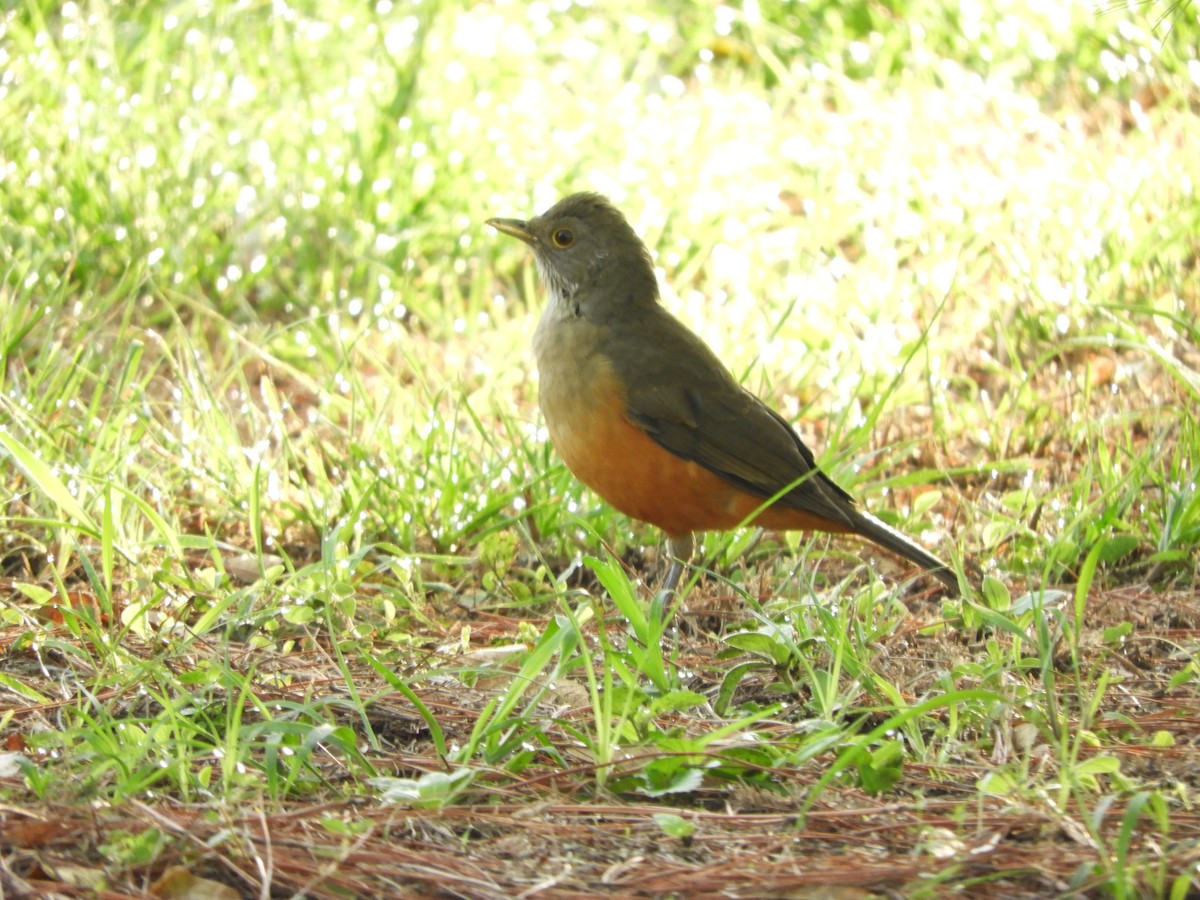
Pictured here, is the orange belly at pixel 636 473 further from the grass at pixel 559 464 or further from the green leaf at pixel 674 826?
the green leaf at pixel 674 826

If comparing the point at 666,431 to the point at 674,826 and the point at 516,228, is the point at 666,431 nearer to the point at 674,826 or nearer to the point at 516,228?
the point at 516,228

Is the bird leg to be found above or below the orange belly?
below

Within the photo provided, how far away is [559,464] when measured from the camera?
18.0 feet

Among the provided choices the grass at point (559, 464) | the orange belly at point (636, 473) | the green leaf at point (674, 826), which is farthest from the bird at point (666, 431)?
the green leaf at point (674, 826)

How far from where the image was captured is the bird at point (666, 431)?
486cm

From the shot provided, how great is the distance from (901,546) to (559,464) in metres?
1.27

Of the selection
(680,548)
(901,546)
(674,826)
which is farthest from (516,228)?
(674,826)

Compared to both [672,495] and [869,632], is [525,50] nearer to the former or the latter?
[672,495]

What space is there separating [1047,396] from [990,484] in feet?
2.37

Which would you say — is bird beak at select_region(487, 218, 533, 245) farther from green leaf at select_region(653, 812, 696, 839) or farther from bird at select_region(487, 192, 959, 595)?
green leaf at select_region(653, 812, 696, 839)

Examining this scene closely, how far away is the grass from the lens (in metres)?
3.10

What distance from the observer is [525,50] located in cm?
853

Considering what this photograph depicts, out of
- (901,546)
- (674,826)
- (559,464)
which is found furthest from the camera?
(559,464)

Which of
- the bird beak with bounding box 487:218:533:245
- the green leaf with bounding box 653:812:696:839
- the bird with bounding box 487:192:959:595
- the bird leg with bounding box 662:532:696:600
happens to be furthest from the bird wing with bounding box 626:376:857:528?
the green leaf with bounding box 653:812:696:839
